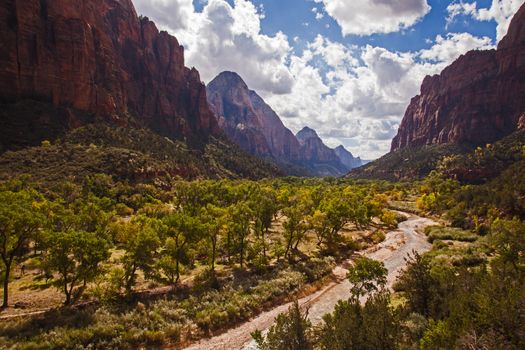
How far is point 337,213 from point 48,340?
41.1 meters

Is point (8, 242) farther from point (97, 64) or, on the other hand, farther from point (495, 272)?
point (97, 64)

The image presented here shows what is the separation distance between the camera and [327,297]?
3216 cm

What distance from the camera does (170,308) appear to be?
Result: 88.8ft

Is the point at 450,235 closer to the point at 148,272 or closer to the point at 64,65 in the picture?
the point at 148,272

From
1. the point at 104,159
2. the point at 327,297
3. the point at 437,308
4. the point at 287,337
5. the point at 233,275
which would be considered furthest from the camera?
the point at 104,159

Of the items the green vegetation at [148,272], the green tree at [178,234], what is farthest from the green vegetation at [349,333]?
the green tree at [178,234]

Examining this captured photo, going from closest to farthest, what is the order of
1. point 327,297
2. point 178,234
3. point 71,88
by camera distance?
point 327,297, point 178,234, point 71,88

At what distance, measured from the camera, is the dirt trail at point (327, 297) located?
941 inches

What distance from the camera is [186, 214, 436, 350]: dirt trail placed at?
2391 centimetres

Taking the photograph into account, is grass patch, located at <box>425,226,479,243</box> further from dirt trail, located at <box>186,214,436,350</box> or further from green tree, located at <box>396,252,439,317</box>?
green tree, located at <box>396,252,439,317</box>

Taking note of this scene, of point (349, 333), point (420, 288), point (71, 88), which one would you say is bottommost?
point (420, 288)

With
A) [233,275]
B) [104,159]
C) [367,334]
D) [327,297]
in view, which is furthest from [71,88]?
[367,334]

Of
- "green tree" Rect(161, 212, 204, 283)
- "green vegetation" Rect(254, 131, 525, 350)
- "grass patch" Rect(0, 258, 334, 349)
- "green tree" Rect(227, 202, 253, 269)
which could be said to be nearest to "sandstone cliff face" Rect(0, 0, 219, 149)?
"green tree" Rect(161, 212, 204, 283)

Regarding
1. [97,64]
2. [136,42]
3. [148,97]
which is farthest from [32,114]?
[136,42]
